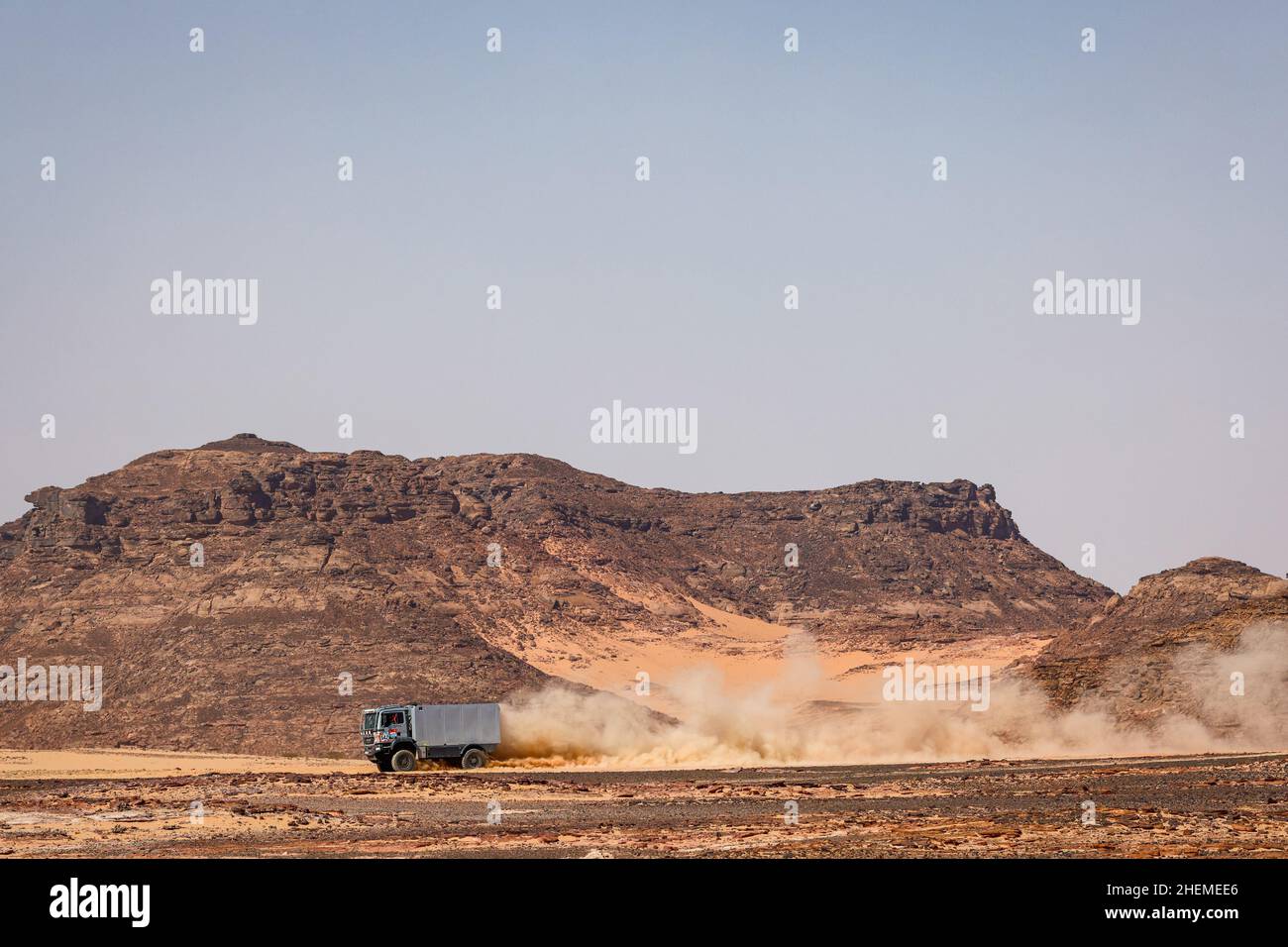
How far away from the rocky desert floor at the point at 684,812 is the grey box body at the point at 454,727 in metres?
1.67

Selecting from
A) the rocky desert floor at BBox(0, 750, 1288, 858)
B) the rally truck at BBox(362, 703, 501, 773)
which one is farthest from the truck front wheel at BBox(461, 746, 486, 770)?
the rocky desert floor at BBox(0, 750, 1288, 858)

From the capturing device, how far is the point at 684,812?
42906 millimetres

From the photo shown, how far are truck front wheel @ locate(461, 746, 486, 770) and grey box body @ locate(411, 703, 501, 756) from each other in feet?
0.98

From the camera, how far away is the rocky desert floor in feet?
109

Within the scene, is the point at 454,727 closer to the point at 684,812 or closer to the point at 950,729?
the point at 684,812

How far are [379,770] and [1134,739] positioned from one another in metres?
37.6

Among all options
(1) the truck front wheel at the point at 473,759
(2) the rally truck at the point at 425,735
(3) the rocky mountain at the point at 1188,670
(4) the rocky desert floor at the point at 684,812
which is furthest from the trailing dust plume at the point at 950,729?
(4) the rocky desert floor at the point at 684,812

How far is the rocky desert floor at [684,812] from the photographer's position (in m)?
33.3

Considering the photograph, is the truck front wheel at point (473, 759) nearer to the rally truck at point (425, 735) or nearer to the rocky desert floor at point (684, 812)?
the rally truck at point (425, 735)

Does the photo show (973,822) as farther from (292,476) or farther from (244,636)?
(292,476)

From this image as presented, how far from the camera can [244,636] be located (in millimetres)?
111375

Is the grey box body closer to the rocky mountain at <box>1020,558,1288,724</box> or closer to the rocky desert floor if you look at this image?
the rocky desert floor

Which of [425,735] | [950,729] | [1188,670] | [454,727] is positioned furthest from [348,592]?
[1188,670]
